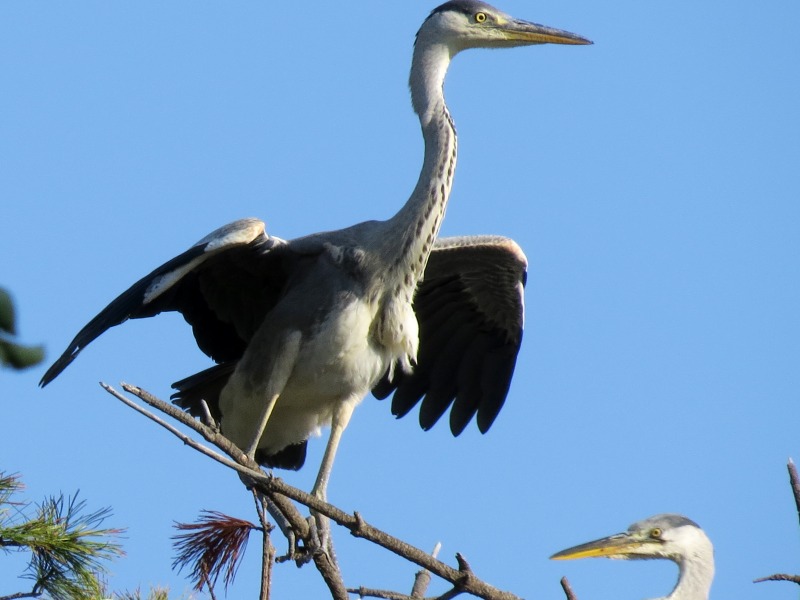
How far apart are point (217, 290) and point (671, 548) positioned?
233 cm

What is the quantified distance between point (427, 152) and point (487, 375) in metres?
1.46

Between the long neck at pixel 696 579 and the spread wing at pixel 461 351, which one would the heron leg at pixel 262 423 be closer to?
the spread wing at pixel 461 351

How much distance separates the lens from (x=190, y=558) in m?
4.11

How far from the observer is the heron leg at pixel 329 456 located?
4977 mm

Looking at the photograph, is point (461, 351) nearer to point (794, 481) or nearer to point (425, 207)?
point (425, 207)

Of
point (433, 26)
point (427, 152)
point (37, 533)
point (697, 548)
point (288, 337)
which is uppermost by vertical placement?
point (433, 26)

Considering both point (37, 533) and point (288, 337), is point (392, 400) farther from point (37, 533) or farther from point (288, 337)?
point (37, 533)

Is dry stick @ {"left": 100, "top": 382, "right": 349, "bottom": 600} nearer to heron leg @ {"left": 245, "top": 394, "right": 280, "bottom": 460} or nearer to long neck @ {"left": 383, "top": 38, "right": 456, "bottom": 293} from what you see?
heron leg @ {"left": 245, "top": 394, "right": 280, "bottom": 460}

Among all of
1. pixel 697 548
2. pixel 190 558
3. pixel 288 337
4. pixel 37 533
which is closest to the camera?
pixel 37 533

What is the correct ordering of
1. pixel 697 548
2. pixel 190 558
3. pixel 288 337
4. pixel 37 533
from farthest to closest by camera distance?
pixel 288 337, pixel 697 548, pixel 190 558, pixel 37 533

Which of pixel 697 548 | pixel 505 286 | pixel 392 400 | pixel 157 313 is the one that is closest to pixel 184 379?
pixel 157 313

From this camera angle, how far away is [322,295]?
5.47 meters

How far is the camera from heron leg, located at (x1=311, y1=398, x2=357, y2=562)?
16.3 feet

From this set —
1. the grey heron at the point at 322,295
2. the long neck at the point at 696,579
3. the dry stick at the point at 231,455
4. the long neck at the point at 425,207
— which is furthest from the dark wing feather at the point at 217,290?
the long neck at the point at 696,579
